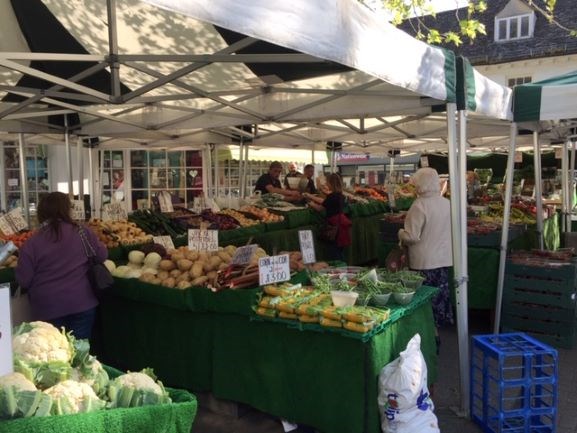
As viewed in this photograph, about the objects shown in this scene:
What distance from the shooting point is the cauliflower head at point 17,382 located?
1703 millimetres

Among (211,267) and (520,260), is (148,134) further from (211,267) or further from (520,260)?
(520,260)

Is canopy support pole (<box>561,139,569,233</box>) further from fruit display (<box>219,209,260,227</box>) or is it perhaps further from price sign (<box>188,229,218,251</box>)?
price sign (<box>188,229,218,251</box>)

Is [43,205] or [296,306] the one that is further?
[43,205]

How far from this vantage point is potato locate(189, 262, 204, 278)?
4.02m

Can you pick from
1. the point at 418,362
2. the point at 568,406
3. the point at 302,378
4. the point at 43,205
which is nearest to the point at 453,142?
the point at 418,362

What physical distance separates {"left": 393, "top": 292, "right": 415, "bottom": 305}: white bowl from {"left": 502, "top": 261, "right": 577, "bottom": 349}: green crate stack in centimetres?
242

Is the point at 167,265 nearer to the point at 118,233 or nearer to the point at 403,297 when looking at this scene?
the point at 118,233

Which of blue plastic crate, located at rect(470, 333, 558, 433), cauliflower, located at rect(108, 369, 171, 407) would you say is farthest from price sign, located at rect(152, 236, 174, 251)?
cauliflower, located at rect(108, 369, 171, 407)

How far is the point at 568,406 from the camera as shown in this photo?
13.1ft

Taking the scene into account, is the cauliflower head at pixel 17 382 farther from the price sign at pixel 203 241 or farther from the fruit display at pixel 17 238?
the fruit display at pixel 17 238

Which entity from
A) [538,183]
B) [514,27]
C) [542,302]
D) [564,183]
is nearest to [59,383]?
[542,302]

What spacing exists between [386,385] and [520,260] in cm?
317

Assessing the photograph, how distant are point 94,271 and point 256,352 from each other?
1382 mm

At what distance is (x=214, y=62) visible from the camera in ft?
12.2
